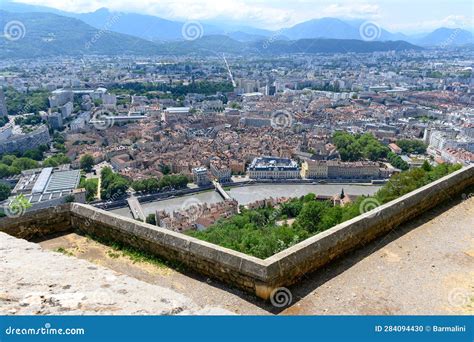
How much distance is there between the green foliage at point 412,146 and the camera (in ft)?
137

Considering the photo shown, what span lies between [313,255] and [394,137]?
45047mm

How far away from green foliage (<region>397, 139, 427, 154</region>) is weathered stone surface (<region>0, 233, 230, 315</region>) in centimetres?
4331

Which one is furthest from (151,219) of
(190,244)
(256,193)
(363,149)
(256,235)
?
(363,149)

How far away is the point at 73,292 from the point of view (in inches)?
107

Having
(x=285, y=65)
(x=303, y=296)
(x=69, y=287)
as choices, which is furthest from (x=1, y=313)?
(x=285, y=65)

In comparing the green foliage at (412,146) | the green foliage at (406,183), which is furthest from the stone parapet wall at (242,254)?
the green foliage at (412,146)

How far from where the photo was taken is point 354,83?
83875mm

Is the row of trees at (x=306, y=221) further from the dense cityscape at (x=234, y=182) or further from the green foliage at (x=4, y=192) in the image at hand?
the green foliage at (x=4, y=192)

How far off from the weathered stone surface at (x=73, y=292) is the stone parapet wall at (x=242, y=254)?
806 millimetres

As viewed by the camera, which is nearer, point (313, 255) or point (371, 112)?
point (313, 255)

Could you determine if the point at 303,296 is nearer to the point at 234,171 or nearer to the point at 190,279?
the point at 190,279

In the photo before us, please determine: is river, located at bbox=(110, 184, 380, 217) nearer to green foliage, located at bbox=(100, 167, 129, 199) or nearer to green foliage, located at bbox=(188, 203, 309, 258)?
green foliage, located at bbox=(100, 167, 129, 199)

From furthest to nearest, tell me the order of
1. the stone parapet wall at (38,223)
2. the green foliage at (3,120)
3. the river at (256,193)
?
the green foliage at (3,120), the river at (256,193), the stone parapet wall at (38,223)

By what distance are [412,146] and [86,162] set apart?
3325 cm
